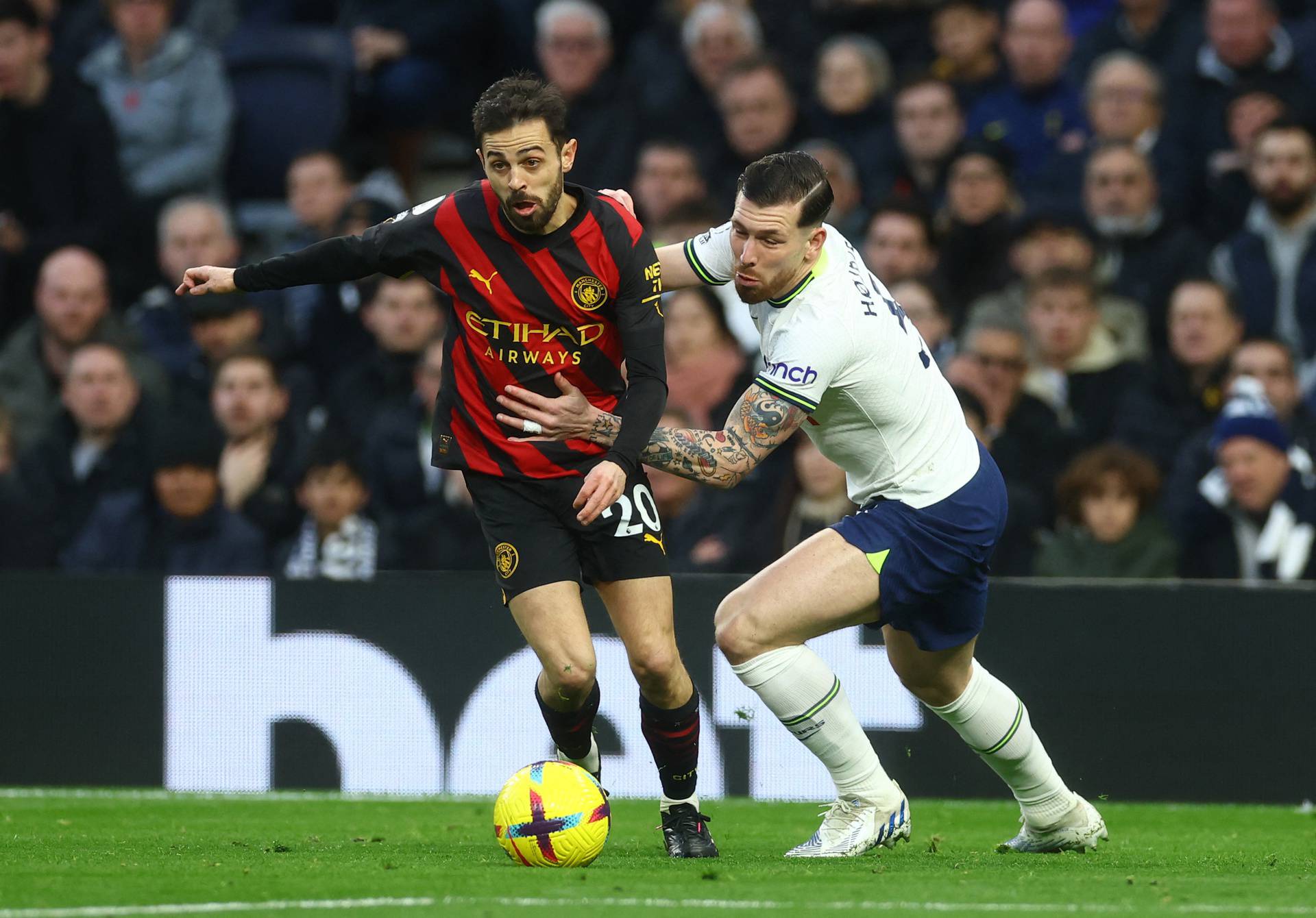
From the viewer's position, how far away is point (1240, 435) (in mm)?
9320

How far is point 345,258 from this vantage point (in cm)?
635

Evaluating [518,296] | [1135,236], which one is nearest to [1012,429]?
[1135,236]

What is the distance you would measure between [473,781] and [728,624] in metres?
3.30

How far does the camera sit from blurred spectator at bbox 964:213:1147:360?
10656mm

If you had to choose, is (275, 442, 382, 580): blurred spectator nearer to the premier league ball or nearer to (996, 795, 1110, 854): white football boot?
the premier league ball

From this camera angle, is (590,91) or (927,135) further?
(590,91)

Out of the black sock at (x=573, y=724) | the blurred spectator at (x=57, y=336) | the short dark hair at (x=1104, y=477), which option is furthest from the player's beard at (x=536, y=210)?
the blurred spectator at (x=57, y=336)

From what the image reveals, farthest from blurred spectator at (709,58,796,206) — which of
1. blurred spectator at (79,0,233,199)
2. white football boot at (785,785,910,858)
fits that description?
white football boot at (785,785,910,858)

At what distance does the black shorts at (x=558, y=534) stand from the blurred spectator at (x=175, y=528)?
400 centimetres

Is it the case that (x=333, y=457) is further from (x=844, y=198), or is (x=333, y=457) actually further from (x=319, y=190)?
(x=844, y=198)

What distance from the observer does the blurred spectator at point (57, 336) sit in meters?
11.8

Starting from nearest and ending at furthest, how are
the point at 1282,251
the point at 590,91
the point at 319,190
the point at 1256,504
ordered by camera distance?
the point at 1256,504, the point at 1282,251, the point at 319,190, the point at 590,91

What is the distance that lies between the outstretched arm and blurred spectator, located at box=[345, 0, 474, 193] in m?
7.70

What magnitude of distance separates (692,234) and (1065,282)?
7.40ft
